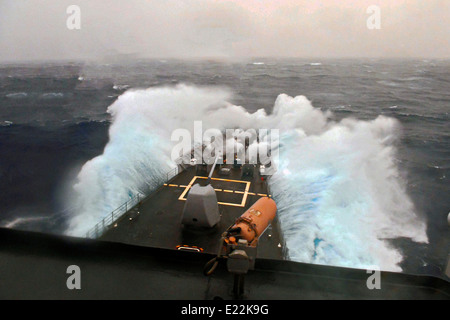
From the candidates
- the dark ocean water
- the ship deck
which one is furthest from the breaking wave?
the ship deck

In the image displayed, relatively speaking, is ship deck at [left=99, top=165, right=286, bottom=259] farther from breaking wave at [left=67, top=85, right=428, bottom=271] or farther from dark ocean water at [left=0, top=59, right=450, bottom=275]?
dark ocean water at [left=0, top=59, right=450, bottom=275]

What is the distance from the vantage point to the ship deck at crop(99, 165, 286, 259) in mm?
13961

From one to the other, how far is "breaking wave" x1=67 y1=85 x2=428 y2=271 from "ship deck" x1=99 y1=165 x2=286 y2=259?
3161 mm

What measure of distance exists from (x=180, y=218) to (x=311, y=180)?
49.6 ft

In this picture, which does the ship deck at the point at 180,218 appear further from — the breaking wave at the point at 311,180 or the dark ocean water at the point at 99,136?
the dark ocean water at the point at 99,136

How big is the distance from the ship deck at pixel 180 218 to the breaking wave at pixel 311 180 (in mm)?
3161

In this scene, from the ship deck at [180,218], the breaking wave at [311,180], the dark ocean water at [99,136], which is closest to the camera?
the ship deck at [180,218]

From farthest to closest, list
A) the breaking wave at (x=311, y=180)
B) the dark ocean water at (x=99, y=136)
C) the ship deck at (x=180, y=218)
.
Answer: the dark ocean water at (x=99, y=136) → the breaking wave at (x=311, y=180) → the ship deck at (x=180, y=218)

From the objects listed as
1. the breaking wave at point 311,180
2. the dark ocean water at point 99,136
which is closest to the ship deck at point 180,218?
the breaking wave at point 311,180

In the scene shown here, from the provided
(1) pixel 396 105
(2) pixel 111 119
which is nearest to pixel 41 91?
(2) pixel 111 119

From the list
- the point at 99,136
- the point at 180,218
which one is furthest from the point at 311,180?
the point at 99,136

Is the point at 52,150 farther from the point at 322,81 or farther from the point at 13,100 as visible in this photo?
the point at 322,81

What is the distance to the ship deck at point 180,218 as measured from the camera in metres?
14.0

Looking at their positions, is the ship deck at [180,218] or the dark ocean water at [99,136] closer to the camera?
the ship deck at [180,218]
